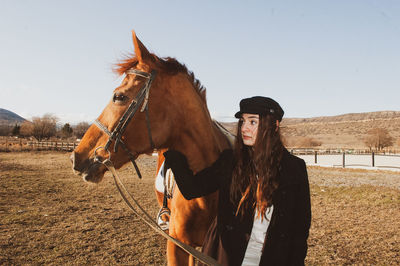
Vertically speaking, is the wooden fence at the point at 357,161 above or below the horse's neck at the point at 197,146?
below

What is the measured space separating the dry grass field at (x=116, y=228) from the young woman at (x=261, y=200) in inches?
A: 126

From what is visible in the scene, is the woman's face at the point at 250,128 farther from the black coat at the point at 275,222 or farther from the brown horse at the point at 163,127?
the brown horse at the point at 163,127

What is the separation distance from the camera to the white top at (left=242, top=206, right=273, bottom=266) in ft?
5.57

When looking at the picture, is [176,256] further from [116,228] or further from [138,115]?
[116,228]

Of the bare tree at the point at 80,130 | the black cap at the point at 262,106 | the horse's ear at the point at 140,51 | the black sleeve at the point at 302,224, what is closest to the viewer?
the black sleeve at the point at 302,224

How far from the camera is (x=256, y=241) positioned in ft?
5.67

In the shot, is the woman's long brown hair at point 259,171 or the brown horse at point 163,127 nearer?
the woman's long brown hair at point 259,171

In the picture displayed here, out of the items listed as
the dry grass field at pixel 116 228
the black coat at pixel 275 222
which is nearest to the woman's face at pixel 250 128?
the black coat at pixel 275 222

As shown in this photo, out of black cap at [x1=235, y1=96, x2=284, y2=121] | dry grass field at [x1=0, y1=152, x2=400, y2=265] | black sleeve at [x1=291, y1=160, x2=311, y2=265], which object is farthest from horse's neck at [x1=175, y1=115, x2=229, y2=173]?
dry grass field at [x1=0, y1=152, x2=400, y2=265]

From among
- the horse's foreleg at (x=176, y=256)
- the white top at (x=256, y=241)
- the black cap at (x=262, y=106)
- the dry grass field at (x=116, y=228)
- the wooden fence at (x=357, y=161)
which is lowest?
the dry grass field at (x=116, y=228)

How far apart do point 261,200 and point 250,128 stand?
509 millimetres

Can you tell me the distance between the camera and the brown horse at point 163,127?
1.99 meters

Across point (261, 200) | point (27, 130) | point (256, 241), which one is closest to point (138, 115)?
point (261, 200)

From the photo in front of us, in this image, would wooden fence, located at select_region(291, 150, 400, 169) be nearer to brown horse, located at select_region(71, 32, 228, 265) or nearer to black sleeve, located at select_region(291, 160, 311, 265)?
brown horse, located at select_region(71, 32, 228, 265)
